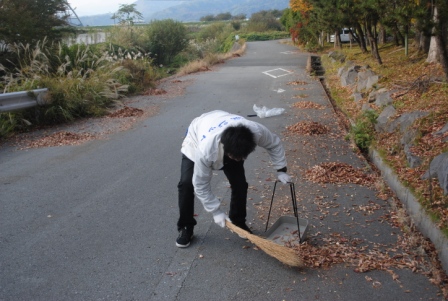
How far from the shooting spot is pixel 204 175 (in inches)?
172

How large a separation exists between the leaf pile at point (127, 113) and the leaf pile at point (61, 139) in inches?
88.7

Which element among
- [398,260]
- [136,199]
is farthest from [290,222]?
[136,199]

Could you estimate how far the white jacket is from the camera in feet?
14.0

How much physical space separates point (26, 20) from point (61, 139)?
12.0 meters

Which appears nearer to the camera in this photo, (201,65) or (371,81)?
(371,81)

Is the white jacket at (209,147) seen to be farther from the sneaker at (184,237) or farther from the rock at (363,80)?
the rock at (363,80)

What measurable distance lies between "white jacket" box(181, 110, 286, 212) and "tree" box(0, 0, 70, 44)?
15568mm

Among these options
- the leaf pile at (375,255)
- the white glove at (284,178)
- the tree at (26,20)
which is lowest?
the leaf pile at (375,255)

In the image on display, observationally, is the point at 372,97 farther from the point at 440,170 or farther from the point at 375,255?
the point at 375,255

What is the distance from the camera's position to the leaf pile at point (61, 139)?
986 cm

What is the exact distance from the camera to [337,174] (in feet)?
23.3

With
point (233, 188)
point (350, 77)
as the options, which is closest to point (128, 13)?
point (350, 77)

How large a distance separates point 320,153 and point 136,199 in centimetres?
371

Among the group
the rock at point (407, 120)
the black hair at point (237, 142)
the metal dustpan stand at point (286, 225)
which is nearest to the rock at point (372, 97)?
the rock at point (407, 120)
